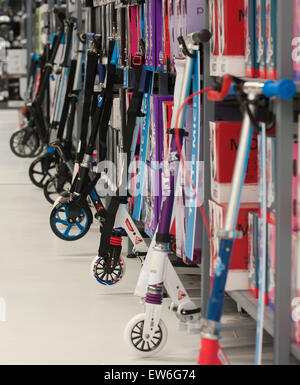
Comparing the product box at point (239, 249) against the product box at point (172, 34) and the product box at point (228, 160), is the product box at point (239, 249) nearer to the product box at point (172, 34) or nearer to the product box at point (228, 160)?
the product box at point (228, 160)

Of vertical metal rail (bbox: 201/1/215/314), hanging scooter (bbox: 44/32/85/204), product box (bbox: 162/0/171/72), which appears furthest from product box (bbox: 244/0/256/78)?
hanging scooter (bbox: 44/32/85/204)

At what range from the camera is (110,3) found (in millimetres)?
4719

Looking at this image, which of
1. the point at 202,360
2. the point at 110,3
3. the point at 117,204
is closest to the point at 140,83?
the point at 117,204

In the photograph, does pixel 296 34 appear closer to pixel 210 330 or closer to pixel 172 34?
pixel 210 330

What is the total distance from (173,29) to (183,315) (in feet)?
3.96

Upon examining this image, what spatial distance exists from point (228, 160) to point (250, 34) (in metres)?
0.43

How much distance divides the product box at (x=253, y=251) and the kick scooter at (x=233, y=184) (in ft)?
1.81

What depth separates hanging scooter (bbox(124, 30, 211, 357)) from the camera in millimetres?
2609

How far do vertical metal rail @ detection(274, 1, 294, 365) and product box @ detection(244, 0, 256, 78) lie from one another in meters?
0.43

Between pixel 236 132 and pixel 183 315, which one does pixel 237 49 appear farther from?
pixel 183 315

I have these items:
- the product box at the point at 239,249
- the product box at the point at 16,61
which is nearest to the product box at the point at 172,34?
the product box at the point at 239,249

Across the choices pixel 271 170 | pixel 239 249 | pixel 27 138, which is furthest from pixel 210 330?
pixel 27 138

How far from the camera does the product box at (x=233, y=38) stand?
8.34 ft

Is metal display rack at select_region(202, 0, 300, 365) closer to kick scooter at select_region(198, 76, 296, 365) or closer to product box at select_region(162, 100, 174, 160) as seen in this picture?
kick scooter at select_region(198, 76, 296, 365)
